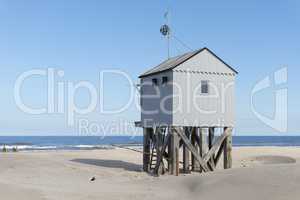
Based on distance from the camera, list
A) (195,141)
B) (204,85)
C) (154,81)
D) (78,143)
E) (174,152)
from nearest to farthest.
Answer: (174,152)
(204,85)
(154,81)
(195,141)
(78,143)

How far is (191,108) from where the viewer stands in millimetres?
22406

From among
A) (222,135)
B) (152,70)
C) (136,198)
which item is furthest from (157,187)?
(152,70)

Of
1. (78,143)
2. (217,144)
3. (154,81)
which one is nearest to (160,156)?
(217,144)

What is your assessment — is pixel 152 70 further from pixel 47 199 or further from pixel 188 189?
pixel 47 199

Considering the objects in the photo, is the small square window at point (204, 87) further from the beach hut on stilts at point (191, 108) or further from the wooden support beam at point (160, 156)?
the wooden support beam at point (160, 156)

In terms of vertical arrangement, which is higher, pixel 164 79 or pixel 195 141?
pixel 164 79

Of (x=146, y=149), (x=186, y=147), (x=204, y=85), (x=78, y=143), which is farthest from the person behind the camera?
(x=78, y=143)

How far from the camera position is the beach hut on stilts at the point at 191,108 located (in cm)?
2225

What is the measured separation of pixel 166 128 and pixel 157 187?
17.8 feet

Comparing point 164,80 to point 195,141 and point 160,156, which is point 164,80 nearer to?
point 160,156

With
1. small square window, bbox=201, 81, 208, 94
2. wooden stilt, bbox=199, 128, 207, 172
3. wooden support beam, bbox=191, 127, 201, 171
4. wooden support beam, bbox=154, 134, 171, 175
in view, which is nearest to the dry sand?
wooden support beam, bbox=154, 134, 171, 175

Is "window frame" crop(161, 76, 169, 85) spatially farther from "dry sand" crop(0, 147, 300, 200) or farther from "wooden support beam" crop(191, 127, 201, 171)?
"dry sand" crop(0, 147, 300, 200)

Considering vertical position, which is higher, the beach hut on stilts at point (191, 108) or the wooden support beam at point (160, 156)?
the beach hut on stilts at point (191, 108)

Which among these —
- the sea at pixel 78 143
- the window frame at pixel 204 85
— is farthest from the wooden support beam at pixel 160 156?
the sea at pixel 78 143
